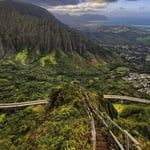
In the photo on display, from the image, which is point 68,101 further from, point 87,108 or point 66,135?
point 66,135

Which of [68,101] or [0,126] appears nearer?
[68,101]

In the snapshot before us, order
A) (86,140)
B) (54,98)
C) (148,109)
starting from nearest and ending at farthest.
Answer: (86,140), (54,98), (148,109)

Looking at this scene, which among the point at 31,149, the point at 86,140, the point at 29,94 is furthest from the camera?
the point at 29,94

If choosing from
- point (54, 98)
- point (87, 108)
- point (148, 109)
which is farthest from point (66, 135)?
point (148, 109)

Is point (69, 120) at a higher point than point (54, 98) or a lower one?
higher

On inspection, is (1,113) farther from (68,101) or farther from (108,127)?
(108,127)

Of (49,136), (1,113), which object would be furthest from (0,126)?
(49,136)

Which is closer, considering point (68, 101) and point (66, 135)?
point (66, 135)

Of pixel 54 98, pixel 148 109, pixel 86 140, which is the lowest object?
pixel 148 109

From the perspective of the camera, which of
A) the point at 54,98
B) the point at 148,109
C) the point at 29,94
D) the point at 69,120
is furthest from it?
the point at 29,94
